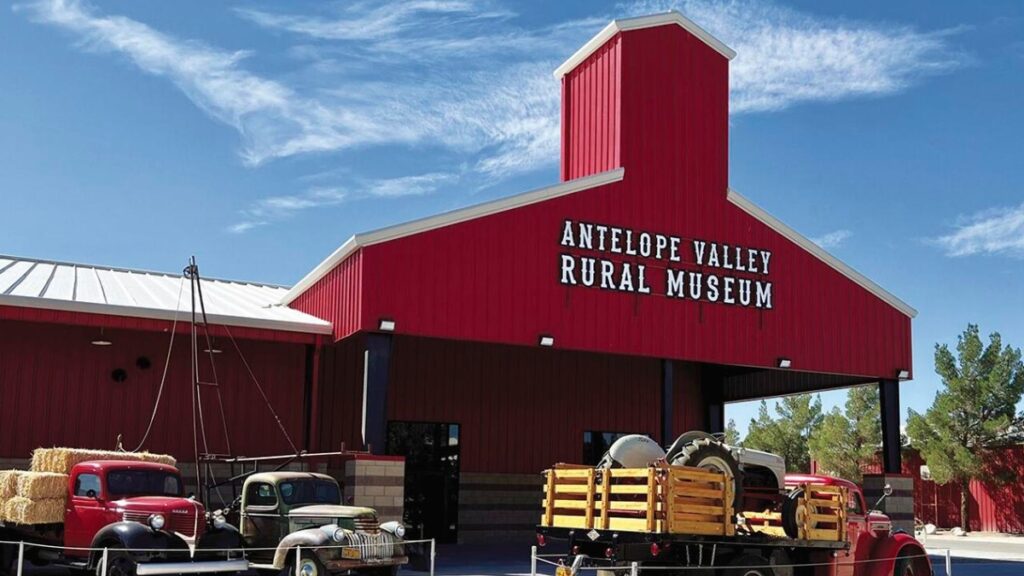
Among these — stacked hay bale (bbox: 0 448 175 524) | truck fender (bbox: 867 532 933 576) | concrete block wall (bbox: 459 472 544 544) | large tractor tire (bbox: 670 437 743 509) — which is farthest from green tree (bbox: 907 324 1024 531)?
stacked hay bale (bbox: 0 448 175 524)

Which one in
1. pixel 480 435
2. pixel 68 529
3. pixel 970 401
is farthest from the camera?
pixel 970 401

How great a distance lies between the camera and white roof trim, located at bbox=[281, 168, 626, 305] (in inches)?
853

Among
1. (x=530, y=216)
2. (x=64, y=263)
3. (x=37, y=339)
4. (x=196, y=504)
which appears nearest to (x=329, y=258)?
(x=530, y=216)

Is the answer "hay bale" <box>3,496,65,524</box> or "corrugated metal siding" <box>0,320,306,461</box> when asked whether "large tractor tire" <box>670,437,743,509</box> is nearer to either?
"hay bale" <box>3,496,65,524</box>

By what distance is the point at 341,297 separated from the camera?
22625 mm

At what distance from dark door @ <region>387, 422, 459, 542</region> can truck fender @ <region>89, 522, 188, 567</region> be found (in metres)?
11.4

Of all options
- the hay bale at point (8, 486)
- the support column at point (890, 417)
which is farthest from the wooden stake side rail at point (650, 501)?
the support column at point (890, 417)

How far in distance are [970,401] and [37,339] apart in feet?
118

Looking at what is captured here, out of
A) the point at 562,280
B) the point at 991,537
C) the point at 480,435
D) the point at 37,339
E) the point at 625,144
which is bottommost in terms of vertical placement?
the point at 991,537

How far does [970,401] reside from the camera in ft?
143

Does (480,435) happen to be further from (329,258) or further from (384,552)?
(384,552)

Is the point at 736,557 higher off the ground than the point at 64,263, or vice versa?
the point at 64,263

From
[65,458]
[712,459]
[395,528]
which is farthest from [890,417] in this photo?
[65,458]

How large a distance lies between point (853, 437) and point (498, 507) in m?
25.9
